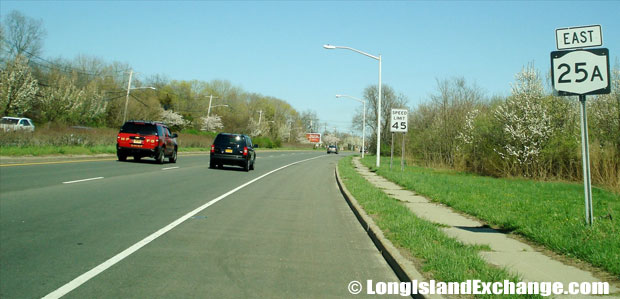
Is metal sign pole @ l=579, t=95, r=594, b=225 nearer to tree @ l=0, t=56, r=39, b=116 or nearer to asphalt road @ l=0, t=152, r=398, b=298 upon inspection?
asphalt road @ l=0, t=152, r=398, b=298

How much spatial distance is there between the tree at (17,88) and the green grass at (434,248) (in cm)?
4962

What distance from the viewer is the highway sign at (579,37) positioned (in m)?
8.03

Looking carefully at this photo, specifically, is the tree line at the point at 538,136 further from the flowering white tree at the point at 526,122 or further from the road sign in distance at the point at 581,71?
the road sign in distance at the point at 581,71

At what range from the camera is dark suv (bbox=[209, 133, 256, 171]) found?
959 inches

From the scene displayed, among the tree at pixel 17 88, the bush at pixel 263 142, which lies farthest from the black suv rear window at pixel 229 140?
the bush at pixel 263 142

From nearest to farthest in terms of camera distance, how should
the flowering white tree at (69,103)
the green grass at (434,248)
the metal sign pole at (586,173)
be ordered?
1. the green grass at (434,248)
2. the metal sign pole at (586,173)
3. the flowering white tree at (69,103)

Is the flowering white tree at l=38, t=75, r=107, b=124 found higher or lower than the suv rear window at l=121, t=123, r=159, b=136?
higher

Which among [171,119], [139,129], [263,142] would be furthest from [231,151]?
[263,142]

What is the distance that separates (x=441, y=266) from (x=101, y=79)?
249 ft

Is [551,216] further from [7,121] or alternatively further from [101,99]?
[101,99]

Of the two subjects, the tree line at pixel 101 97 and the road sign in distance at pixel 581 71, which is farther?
the tree line at pixel 101 97

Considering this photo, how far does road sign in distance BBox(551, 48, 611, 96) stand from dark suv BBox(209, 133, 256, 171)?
1789 centimetres

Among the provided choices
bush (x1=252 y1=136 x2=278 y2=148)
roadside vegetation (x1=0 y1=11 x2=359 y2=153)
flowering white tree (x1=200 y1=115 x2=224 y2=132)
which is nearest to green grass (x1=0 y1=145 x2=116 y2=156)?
roadside vegetation (x1=0 y1=11 x2=359 y2=153)

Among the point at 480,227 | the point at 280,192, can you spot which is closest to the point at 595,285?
the point at 480,227
